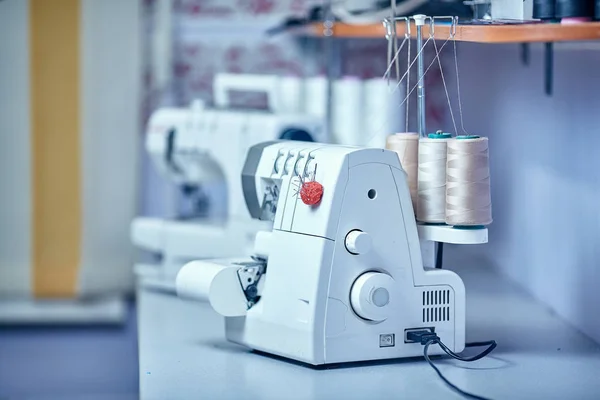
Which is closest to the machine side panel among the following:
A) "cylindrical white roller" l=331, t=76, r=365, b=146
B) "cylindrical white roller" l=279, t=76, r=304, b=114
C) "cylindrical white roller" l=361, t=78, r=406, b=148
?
"cylindrical white roller" l=361, t=78, r=406, b=148

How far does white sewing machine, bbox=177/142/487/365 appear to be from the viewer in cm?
161

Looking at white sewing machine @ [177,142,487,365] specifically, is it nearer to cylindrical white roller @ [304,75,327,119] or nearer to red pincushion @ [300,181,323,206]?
red pincushion @ [300,181,323,206]

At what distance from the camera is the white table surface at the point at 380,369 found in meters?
1.54

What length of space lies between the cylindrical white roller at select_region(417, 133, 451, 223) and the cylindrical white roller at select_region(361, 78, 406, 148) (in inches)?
5.4

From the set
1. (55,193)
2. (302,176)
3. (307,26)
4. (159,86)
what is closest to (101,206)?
(55,193)

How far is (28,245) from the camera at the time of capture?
11.2 feet

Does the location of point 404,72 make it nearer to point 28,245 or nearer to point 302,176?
point 302,176

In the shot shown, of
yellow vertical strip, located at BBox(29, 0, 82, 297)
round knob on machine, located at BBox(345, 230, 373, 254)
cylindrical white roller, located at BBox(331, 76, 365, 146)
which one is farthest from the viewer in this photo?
yellow vertical strip, located at BBox(29, 0, 82, 297)

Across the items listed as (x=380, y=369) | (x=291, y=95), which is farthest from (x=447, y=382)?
(x=291, y=95)

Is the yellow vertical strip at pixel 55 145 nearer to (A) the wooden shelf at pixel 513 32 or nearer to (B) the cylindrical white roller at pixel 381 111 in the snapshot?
(B) the cylindrical white roller at pixel 381 111

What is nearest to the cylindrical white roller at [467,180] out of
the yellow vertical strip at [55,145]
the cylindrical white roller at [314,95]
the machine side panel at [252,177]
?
the machine side panel at [252,177]

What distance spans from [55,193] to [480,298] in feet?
5.72

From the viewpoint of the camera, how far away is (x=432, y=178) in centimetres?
167

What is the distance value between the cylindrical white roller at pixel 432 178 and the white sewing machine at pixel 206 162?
63 cm
